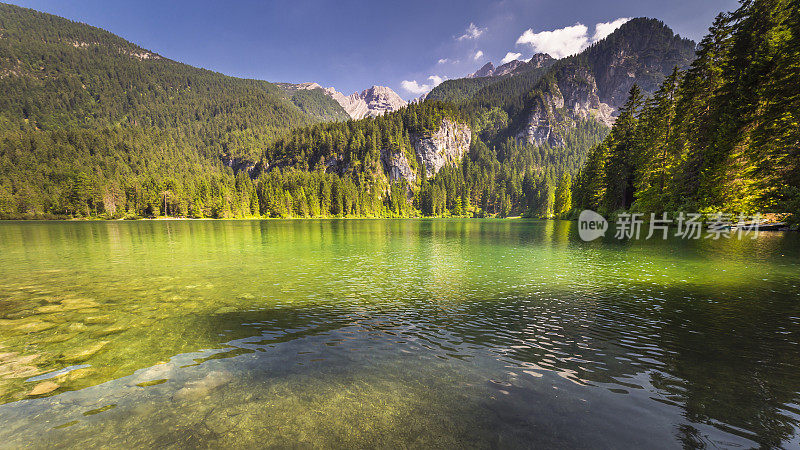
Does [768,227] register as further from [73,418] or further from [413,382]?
[73,418]

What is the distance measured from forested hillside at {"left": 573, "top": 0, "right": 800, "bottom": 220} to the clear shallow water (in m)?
28.7

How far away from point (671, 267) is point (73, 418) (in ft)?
106

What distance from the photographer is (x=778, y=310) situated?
13.1 meters

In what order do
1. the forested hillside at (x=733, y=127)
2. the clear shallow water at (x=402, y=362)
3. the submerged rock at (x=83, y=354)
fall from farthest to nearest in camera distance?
1. the forested hillside at (x=733, y=127)
2. the submerged rock at (x=83, y=354)
3. the clear shallow water at (x=402, y=362)

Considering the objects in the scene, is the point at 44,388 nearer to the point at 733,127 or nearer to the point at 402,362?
the point at 402,362

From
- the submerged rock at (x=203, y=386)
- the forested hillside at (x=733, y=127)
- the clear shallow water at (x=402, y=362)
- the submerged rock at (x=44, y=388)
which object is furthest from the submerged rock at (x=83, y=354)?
the forested hillside at (x=733, y=127)

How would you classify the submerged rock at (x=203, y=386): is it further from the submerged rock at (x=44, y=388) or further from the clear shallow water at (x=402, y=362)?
the submerged rock at (x=44, y=388)

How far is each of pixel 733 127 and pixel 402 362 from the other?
57.3 m

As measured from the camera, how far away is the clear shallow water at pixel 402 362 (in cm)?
582

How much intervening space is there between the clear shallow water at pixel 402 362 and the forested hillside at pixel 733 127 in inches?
1129

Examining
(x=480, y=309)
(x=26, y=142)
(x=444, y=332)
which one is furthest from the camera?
(x=26, y=142)

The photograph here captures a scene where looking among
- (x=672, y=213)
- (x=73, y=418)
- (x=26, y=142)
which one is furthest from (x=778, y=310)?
(x=26, y=142)

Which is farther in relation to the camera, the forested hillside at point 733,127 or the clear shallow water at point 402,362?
the forested hillside at point 733,127

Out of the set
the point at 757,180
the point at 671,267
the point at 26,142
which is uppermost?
the point at 26,142
